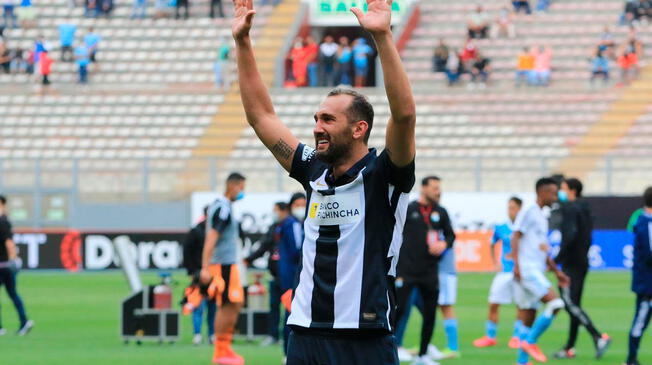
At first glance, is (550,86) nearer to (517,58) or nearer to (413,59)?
(517,58)

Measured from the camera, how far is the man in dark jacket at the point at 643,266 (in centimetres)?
1287

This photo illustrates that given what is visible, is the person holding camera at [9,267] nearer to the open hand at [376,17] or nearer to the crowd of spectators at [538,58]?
the open hand at [376,17]

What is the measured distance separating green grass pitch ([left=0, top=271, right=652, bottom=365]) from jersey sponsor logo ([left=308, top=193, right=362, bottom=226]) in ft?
26.9

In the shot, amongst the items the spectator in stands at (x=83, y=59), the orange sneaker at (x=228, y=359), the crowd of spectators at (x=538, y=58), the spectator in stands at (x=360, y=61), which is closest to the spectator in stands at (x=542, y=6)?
the crowd of spectators at (x=538, y=58)

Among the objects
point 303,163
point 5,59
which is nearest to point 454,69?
point 5,59

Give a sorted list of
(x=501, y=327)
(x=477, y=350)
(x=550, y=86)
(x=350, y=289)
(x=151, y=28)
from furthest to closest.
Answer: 1. (x=151, y=28)
2. (x=550, y=86)
3. (x=501, y=327)
4. (x=477, y=350)
5. (x=350, y=289)

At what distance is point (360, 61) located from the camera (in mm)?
39875

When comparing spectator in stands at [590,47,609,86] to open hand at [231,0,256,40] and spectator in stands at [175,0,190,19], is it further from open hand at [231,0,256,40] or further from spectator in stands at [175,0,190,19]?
open hand at [231,0,256,40]

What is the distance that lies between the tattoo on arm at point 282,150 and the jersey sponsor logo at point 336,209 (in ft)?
1.21

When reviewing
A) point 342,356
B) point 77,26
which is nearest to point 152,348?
point 342,356

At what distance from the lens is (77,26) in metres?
43.9

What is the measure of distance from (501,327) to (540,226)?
4.89m

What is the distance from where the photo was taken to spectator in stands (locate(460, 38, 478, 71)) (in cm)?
4066

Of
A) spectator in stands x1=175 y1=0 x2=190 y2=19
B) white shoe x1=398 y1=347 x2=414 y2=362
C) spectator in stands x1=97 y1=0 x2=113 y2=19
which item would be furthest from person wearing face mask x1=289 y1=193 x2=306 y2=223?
spectator in stands x1=97 y1=0 x2=113 y2=19
